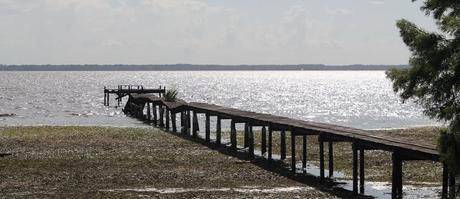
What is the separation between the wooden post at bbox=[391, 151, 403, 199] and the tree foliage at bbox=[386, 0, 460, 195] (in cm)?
854

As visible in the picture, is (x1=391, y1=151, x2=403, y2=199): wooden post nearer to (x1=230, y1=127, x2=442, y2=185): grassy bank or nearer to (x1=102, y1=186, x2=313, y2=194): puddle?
(x1=230, y1=127, x2=442, y2=185): grassy bank

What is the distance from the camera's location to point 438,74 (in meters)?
9.20

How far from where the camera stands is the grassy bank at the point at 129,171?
2006 cm

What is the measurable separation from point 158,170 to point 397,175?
959 cm

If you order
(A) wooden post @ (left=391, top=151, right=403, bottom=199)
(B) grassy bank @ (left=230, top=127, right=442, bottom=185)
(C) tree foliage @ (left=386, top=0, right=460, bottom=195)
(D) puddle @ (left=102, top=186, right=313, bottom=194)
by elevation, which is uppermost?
(C) tree foliage @ (left=386, top=0, right=460, bottom=195)

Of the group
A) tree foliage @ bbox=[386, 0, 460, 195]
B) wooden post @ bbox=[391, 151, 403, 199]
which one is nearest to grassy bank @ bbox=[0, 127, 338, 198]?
wooden post @ bbox=[391, 151, 403, 199]

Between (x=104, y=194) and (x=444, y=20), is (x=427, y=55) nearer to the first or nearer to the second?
(x=444, y=20)

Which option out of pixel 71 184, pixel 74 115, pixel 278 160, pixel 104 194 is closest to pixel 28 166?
pixel 71 184

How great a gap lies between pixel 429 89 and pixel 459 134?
0.86 m

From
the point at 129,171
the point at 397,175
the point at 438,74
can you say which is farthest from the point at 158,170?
the point at 438,74

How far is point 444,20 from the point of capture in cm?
944

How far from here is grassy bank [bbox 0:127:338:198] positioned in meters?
20.1

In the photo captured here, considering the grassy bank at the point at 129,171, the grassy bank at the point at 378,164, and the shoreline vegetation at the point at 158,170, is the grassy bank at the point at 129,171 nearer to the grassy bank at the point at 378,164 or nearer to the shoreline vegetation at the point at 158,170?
the shoreline vegetation at the point at 158,170

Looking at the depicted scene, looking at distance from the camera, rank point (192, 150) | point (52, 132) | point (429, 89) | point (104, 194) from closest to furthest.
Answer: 1. point (429, 89)
2. point (104, 194)
3. point (192, 150)
4. point (52, 132)
